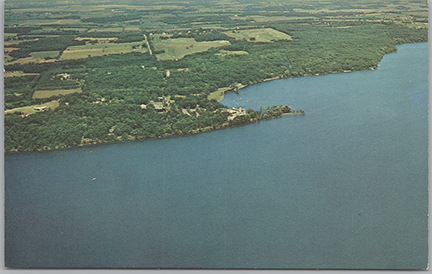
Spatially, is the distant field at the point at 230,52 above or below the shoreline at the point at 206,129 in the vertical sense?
above

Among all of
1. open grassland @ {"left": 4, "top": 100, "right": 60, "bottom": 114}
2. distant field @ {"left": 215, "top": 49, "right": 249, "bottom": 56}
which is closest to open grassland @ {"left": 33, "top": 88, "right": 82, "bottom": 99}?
open grassland @ {"left": 4, "top": 100, "right": 60, "bottom": 114}

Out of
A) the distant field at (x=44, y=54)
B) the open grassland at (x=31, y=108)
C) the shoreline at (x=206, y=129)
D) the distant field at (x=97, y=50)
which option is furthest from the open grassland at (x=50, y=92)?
the shoreline at (x=206, y=129)

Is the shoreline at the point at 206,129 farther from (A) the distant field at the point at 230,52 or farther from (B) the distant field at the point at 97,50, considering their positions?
(A) the distant field at the point at 230,52

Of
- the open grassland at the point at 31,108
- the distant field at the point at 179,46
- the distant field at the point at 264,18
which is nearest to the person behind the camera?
the open grassland at the point at 31,108

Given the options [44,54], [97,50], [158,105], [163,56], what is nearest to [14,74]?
[44,54]

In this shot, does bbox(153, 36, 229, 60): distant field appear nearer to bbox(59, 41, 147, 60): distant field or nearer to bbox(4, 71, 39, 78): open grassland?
bbox(59, 41, 147, 60): distant field

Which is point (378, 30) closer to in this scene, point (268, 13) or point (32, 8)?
point (268, 13)

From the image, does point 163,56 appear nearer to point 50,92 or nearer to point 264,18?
point 50,92
